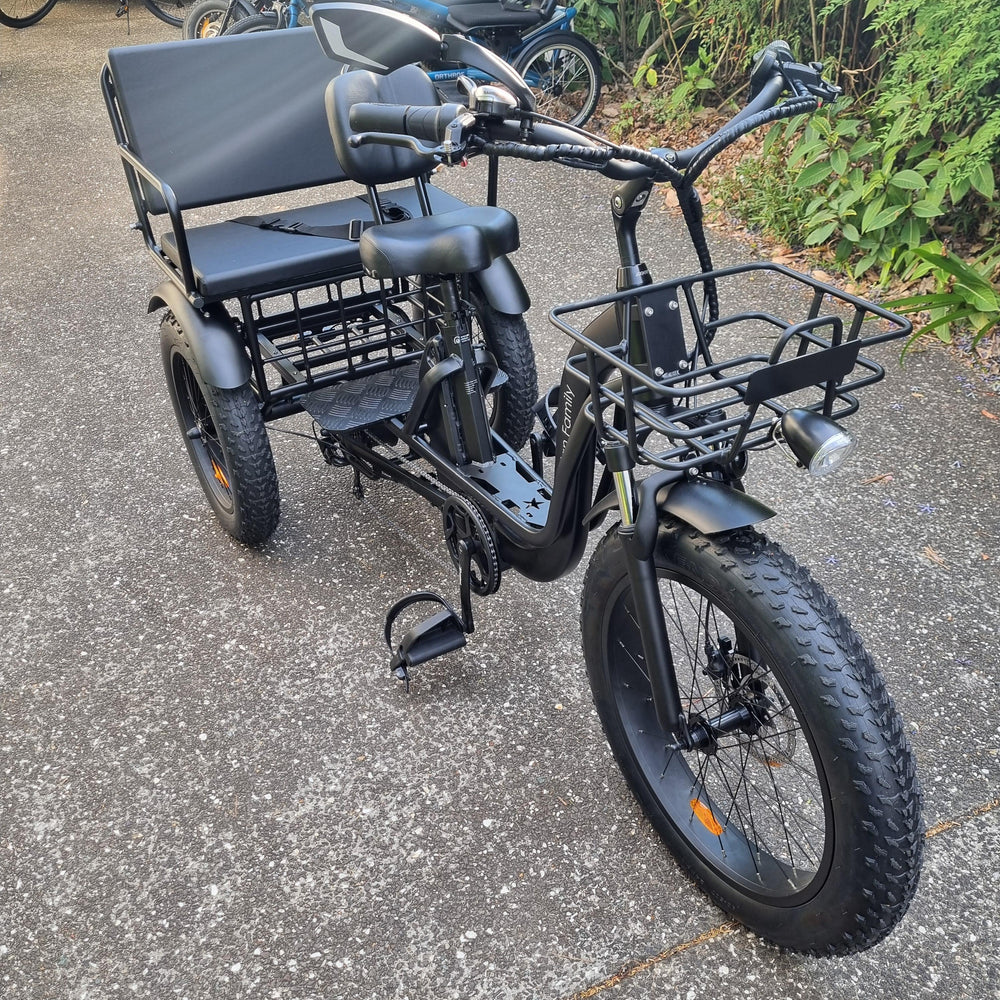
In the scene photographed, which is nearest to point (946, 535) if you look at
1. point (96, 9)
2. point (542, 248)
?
point (542, 248)

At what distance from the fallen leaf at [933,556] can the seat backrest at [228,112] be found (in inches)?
86.4

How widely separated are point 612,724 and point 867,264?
9.29ft

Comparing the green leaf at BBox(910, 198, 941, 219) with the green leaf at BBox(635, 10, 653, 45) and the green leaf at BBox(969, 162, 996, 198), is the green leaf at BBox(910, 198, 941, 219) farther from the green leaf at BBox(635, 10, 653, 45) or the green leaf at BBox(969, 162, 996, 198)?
the green leaf at BBox(635, 10, 653, 45)

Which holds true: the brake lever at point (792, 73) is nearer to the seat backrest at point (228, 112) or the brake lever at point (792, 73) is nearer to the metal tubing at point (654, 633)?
the metal tubing at point (654, 633)

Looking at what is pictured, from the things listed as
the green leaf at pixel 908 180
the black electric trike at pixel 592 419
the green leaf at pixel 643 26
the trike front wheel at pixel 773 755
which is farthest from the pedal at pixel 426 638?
the green leaf at pixel 643 26

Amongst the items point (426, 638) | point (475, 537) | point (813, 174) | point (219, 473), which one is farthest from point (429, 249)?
point (813, 174)

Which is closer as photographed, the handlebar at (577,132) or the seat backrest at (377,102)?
the handlebar at (577,132)

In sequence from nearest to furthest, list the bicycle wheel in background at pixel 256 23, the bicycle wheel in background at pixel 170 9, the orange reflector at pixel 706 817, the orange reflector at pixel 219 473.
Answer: the orange reflector at pixel 706 817 < the orange reflector at pixel 219 473 < the bicycle wheel in background at pixel 256 23 < the bicycle wheel in background at pixel 170 9

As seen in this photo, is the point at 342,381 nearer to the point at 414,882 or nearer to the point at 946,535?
the point at 414,882

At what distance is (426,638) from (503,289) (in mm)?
1039

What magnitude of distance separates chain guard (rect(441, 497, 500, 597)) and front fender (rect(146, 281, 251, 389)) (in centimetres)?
68

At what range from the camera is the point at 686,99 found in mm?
5516

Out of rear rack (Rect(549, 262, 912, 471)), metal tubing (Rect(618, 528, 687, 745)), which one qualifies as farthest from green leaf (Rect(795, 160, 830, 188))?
metal tubing (Rect(618, 528, 687, 745))

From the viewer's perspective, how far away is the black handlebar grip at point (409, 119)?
5.01 feet
